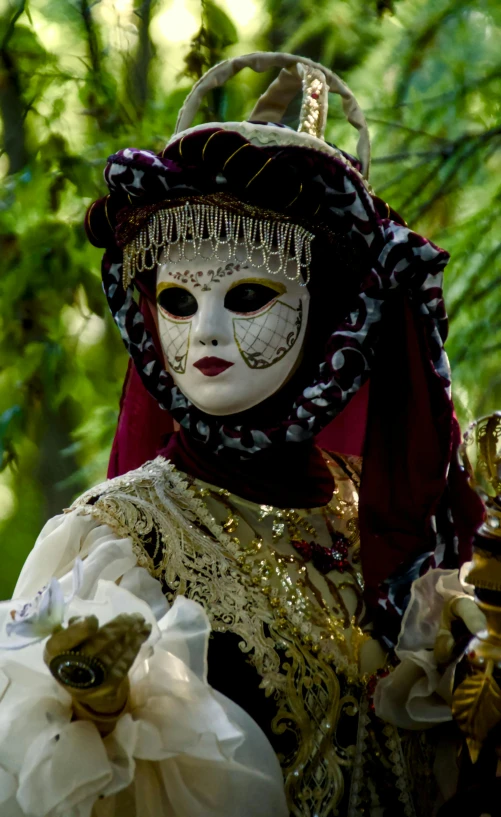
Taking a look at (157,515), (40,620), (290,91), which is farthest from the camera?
(290,91)

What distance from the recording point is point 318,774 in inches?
57.1

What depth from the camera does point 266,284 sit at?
5.27ft

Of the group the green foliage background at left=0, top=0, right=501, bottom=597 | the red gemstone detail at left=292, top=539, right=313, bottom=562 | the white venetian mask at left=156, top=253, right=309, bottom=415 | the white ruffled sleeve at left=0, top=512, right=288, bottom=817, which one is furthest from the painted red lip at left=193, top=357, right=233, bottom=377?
the green foliage background at left=0, top=0, right=501, bottom=597

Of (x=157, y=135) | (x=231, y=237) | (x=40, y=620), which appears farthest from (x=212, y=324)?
(x=157, y=135)

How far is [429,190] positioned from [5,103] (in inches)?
46.7

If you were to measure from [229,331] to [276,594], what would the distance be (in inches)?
15.4

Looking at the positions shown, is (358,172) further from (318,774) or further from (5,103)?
(5,103)

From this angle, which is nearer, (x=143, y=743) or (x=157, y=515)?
(x=143, y=743)

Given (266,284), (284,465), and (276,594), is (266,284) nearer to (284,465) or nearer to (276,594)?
(284,465)

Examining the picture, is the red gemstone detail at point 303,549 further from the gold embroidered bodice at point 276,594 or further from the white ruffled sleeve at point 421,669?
the white ruffled sleeve at point 421,669

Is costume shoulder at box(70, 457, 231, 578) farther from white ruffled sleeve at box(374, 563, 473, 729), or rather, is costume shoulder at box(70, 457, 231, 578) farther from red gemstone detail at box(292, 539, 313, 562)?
white ruffled sleeve at box(374, 563, 473, 729)

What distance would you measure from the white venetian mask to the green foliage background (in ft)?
3.50

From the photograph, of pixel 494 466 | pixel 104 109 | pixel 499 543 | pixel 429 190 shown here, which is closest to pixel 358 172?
pixel 494 466

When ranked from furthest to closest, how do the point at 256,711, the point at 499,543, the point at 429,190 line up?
the point at 429,190
the point at 256,711
the point at 499,543
